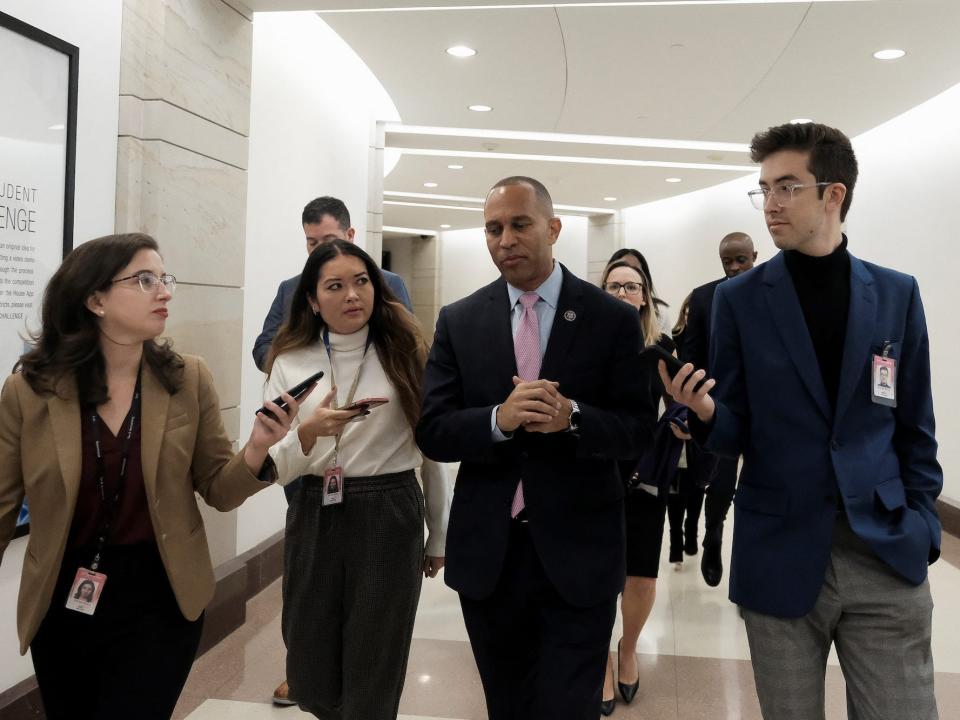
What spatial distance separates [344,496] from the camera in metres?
2.34

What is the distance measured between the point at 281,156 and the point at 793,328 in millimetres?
4030

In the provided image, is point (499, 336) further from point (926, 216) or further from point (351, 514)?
point (926, 216)

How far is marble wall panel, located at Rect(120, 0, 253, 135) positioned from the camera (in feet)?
11.3

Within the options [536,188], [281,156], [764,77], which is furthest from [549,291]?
[764,77]

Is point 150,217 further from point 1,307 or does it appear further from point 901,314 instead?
point 901,314

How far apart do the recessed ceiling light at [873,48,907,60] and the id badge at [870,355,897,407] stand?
458cm

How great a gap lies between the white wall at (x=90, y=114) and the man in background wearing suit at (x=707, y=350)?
273 cm

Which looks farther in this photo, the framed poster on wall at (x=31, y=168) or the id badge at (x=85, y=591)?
the framed poster on wall at (x=31, y=168)

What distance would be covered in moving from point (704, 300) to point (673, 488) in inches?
40.7

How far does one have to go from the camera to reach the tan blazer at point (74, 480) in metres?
1.84

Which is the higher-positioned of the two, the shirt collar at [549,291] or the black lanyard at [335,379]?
the shirt collar at [549,291]

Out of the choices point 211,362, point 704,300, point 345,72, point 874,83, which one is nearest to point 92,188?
point 211,362

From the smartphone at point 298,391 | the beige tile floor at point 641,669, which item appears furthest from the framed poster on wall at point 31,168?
the smartphone at point 298,391

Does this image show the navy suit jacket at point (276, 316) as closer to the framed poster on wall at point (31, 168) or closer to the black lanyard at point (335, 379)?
the framed poster on wall at point (31, 168)
